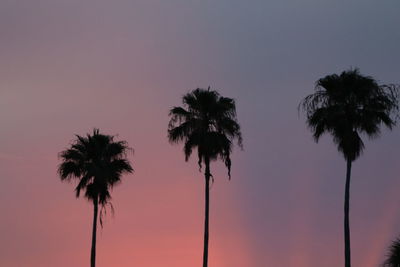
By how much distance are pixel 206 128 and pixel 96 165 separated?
1123cm

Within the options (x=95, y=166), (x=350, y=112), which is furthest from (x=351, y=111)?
(x=95, y=166)

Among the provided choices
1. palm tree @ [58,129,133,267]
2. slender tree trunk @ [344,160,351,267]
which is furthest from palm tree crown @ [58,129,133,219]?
slender tree trunk @ [344,160,351,267]

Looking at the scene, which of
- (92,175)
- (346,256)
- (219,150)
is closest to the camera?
(346,256)

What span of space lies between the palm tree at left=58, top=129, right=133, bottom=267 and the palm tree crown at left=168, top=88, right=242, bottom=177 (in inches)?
330

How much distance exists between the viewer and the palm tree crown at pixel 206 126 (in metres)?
68.3

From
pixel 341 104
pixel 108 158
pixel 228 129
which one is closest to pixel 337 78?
pixel 341 104

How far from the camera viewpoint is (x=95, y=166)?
2955 inches

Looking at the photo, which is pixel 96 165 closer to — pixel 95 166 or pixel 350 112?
pixel 95 166

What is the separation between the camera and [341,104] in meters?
63.2

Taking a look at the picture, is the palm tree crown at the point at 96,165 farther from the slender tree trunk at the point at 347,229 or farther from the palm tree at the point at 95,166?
the slender tree trunk at the point at 347,229

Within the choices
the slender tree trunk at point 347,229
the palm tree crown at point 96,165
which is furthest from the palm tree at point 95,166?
the slender tree trunk at point 347,229

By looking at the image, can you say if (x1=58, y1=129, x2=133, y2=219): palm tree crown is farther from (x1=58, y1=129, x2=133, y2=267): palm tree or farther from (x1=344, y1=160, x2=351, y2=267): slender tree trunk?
(x1=344, y1=160, x2=351, y2=267): slender tree trunk

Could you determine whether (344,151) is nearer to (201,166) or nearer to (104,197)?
(201,166)

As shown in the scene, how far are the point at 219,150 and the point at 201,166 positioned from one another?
1811 millimetres
